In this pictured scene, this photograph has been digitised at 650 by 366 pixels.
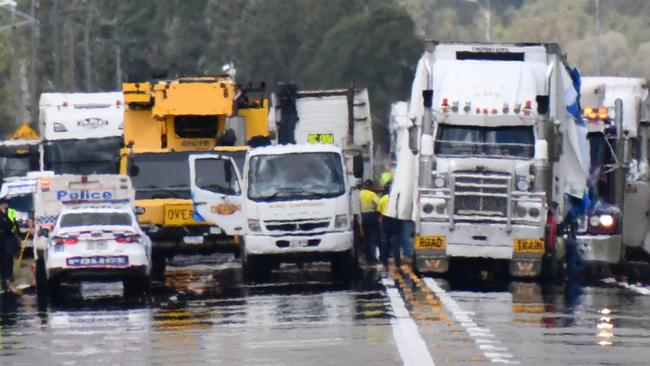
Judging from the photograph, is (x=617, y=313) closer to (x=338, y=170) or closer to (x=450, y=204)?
(x=450, y=204)

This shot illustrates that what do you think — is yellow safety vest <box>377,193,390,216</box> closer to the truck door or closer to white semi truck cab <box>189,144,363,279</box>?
the truck door

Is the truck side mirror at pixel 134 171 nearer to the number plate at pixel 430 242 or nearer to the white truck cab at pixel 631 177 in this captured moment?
the number plate at pixel 430 242

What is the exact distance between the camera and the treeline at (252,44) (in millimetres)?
97438

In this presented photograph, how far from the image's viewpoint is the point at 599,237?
101ft

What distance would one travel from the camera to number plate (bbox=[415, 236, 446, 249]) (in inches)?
1196

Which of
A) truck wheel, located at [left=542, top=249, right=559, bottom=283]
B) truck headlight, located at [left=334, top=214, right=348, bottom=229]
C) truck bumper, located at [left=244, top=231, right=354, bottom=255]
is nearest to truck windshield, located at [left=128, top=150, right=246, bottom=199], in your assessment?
truck bumper, located at [left=244, top=231, right=354, bottom=255]

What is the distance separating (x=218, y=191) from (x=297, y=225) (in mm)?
2705

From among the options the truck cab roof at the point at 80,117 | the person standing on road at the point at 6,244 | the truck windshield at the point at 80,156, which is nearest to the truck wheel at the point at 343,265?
the person standing on road at the point at 6,244

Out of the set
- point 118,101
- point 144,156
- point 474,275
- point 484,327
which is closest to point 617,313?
point 484,327

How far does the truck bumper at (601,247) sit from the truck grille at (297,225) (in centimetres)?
433

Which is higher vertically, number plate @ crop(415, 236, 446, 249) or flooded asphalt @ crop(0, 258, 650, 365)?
number plate @ crop(415, 236, 446, 249)

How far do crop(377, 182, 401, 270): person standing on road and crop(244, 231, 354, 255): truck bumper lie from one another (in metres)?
4.93

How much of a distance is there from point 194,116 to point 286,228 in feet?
20.0

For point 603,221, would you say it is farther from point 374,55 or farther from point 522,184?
point 374,55
